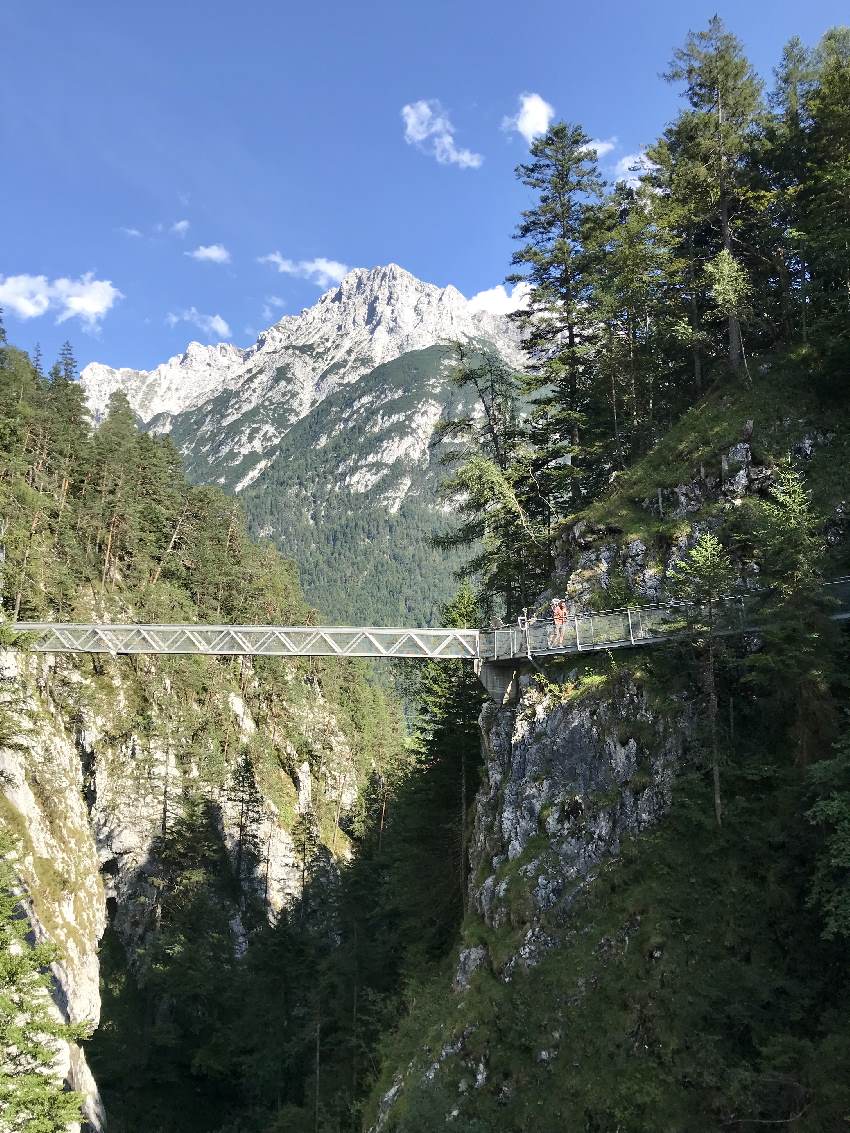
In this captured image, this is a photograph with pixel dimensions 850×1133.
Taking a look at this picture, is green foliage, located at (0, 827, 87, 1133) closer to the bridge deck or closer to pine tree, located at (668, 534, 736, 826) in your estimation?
the bridge deck

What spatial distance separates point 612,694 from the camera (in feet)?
60.6

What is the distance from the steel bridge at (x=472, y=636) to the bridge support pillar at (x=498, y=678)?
0.10ft

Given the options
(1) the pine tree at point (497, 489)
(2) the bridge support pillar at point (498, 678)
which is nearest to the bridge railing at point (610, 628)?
(2) the bridge support pillar at point (498, 678)

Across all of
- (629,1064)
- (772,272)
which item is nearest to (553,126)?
(772,272)

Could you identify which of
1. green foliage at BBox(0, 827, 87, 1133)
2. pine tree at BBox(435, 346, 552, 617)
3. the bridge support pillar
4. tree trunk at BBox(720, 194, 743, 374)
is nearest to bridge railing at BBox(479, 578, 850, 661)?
the bridge support pillar

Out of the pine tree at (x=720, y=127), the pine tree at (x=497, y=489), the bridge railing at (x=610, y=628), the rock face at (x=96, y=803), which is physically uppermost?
the pine tree at (x=720, y=127)

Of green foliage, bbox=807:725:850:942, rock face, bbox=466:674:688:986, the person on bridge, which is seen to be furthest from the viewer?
the person on bridge

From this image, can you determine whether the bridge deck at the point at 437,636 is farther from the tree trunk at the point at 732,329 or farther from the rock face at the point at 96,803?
the tree trunk at the point at 732,329

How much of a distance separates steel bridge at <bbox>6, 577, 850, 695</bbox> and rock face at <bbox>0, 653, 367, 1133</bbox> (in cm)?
372

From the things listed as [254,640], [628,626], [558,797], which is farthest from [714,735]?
[254,640]

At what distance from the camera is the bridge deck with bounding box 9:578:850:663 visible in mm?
15961

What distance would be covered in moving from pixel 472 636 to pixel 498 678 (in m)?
1.57

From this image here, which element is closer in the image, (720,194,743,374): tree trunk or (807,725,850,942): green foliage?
(807,725,850,942): green foliage

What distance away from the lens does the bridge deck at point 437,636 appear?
1596 cm
